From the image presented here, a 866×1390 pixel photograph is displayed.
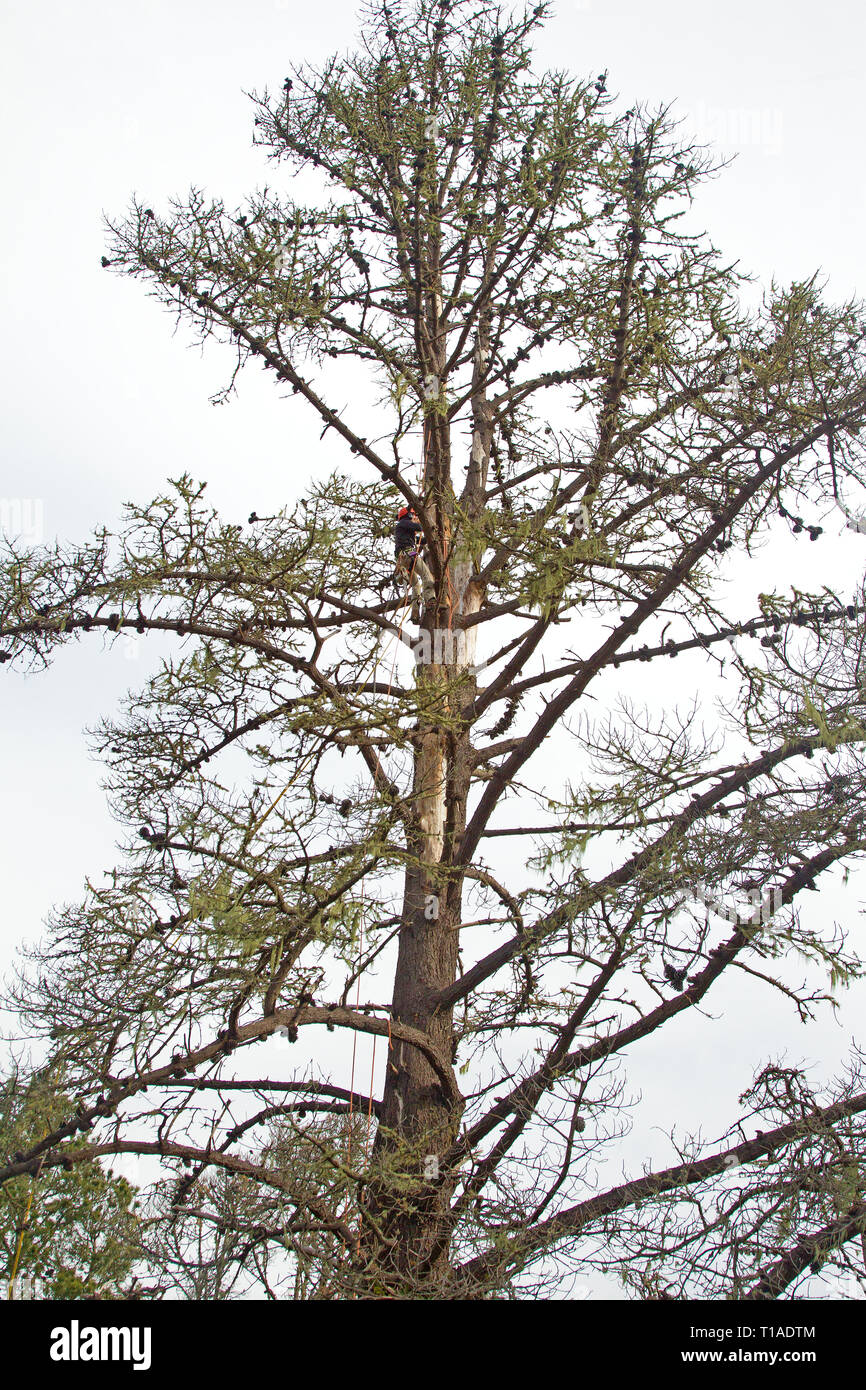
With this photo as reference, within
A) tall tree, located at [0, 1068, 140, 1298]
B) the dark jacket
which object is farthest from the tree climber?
tall tree, located at [0, 1068, 140, 1298]

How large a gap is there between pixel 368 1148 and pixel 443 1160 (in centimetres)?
46

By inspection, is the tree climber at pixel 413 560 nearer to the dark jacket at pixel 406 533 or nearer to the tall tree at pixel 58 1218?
the dark jacket at pixel 406 533

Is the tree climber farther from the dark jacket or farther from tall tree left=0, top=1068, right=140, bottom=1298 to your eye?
tall tree left=0, top=1068, right=140, bottom=1298

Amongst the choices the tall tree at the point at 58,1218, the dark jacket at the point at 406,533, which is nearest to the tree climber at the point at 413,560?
the dark jacket at the point at 406,533

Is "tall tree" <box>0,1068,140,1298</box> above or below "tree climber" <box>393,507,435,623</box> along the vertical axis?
below

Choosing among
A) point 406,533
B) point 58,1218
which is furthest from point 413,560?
point 58,1218

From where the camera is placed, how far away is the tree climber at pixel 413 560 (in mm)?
7625

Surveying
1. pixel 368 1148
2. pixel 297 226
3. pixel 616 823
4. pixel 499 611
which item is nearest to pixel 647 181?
pixel 297 226

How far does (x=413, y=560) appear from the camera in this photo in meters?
7.81

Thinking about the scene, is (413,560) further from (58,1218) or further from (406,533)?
(58,1218)

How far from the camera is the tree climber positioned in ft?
25.0

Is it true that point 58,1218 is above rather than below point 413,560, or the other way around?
below

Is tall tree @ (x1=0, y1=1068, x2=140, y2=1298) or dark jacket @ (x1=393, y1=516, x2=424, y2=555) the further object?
dark jacket @ (x1=393, y1=516, x2=424, y2=555)
